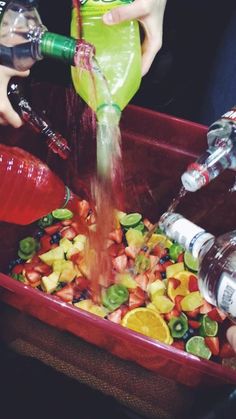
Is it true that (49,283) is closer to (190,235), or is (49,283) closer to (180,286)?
(180,286)

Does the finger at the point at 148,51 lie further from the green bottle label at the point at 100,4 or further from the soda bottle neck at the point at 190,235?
the soda bottle neck at the point at 190,235

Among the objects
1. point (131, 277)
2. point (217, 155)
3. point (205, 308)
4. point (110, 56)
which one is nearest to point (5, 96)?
point (110, 56)

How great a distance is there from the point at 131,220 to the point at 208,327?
394mm

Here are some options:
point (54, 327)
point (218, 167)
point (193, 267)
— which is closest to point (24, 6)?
point (218, 167)

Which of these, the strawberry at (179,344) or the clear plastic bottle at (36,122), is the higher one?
the clear plastic bottle at (36,122)

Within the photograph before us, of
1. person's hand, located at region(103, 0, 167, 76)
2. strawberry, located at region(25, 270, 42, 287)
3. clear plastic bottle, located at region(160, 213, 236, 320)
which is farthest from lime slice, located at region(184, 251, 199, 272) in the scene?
person's hand, located at region(103, 0, 167, 76)

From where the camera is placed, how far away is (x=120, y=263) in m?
1.37

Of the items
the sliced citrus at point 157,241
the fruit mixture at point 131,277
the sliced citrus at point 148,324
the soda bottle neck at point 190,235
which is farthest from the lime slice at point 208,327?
the soda bottle neck at point 190,235

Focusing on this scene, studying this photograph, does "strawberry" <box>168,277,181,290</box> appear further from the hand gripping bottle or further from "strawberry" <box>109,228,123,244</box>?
the hand gripping bottle

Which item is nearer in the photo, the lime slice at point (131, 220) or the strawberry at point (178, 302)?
the strawberry at point (178, 302)

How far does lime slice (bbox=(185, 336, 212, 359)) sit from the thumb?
80cm

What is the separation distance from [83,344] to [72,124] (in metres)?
0.62

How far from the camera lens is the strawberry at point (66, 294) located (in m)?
1.29

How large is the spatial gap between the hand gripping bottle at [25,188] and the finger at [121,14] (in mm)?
432
